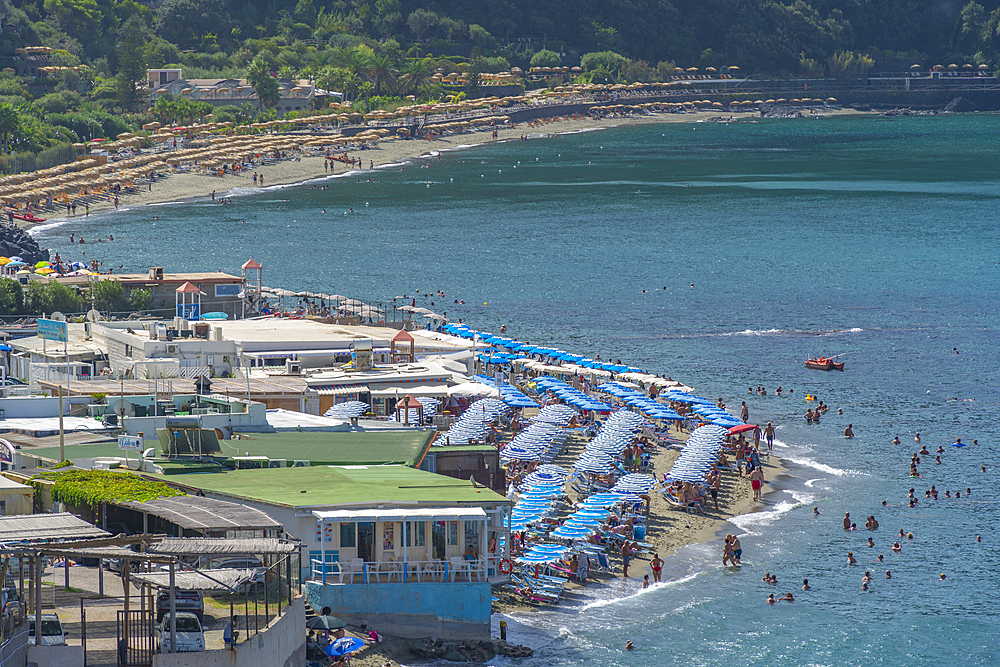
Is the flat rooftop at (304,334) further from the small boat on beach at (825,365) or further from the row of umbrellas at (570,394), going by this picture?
the small boat on beach at (825,365)

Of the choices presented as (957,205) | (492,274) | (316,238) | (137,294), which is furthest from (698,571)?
(957,205)

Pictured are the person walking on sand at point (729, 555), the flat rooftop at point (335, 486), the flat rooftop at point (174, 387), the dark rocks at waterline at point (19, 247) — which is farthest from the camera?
the dark rocks at waterline at point (19, 247)

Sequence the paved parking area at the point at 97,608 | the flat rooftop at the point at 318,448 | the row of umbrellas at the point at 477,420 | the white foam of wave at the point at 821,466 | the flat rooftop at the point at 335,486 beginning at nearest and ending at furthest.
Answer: the paved parking area at the point at 97,608 → the flat rooftop at the point at 335,486 → the flat rooftop at the point at 318,448 → the row of umbrellas at the point at 477,420 → the white foam of wave at the point at 821,466

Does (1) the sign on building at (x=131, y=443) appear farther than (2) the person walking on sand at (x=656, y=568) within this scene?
No

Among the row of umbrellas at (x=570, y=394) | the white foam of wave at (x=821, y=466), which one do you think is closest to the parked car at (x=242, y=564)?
the white foam of wave at (x=821, y=466)

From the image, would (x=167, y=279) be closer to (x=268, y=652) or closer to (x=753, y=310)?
(x=753, y=310)

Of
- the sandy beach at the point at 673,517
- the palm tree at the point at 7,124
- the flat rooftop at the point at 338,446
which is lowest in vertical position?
the sandy beach at the point at 673,517

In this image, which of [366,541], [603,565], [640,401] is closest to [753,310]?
[640,401]
